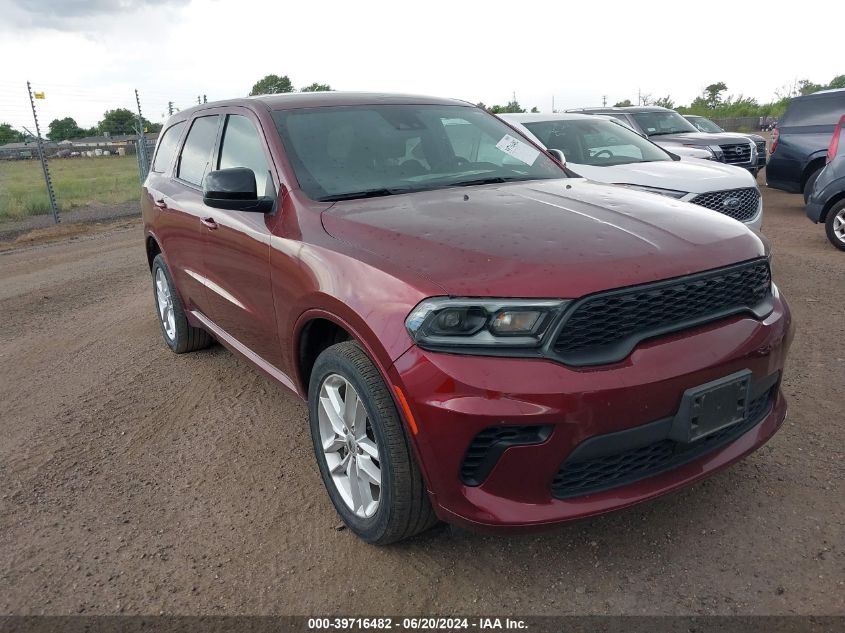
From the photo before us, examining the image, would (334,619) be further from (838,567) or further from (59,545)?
(838,567)

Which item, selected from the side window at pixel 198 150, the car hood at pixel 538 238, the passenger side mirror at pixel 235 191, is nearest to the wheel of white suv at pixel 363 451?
the car hood at pixel 538 238

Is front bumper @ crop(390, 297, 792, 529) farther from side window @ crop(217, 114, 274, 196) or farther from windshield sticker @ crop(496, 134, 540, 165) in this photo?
windshield sticker @ crop(496, 134, 540, 165)

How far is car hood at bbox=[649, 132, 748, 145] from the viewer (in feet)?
37.5

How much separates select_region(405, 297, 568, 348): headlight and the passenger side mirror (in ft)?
4.09

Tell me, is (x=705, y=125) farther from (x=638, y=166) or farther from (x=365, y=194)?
(x=365, y=194)

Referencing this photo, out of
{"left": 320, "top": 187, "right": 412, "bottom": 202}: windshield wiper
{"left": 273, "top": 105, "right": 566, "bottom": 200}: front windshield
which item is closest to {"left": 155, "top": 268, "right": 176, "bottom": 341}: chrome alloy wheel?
{"left": 273, "top": 105, "right": 566, "bottom": 200}: front windshield

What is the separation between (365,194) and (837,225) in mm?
6680

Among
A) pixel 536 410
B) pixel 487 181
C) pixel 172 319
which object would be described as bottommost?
pixel 172 319

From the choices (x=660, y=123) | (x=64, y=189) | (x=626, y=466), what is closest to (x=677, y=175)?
(x=626, y=466)

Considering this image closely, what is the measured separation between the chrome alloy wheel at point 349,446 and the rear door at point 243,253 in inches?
21.7

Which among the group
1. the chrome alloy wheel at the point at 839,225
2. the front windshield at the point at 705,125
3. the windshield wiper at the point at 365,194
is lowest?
the chrome alloy wheel at the point at 839,225

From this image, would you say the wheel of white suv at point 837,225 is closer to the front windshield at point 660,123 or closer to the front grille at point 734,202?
the front grille at point 734,202

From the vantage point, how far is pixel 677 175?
6484 millimetres

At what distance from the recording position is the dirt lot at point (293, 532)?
7.96 ft
